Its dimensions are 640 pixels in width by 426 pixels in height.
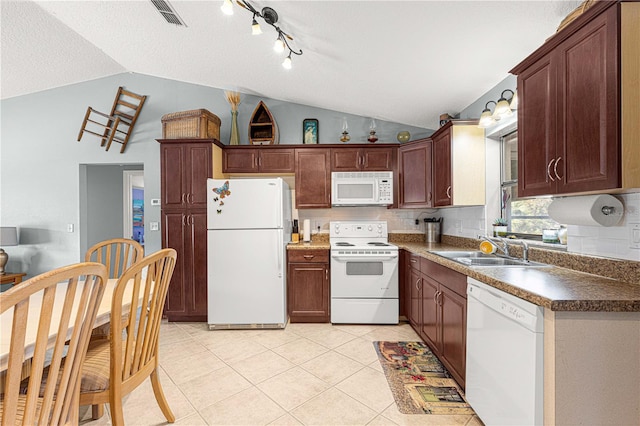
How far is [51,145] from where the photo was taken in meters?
3.87

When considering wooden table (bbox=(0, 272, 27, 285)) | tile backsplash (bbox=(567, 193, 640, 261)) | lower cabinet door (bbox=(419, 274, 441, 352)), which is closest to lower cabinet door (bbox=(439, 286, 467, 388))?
lower cabinet door (bbox=(419, 274, 441, 352))

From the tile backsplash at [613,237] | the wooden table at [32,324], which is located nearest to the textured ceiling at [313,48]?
the tile backsplash at [613,237]

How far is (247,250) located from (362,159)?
67.4 inches

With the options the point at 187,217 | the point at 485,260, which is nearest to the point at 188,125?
the point at 187,217

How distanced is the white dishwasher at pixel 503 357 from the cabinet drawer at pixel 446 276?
0.43 ft

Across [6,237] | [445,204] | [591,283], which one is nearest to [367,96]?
[445,204]

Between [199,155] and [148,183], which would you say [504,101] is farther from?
[148,183]

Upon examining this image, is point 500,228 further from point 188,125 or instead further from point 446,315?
point 188,125

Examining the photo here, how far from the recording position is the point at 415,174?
10.7ft

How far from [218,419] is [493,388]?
156cm

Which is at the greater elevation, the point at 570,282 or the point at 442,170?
the point at 442,170

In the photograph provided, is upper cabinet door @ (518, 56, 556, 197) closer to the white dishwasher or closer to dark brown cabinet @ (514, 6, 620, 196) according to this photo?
dark brown cabinet @ (514, 6, 620, 196)

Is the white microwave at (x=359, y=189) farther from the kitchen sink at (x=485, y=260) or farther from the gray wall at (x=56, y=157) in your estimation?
the gray wall at (x=56, y=157)

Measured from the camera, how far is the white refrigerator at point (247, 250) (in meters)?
2.99
